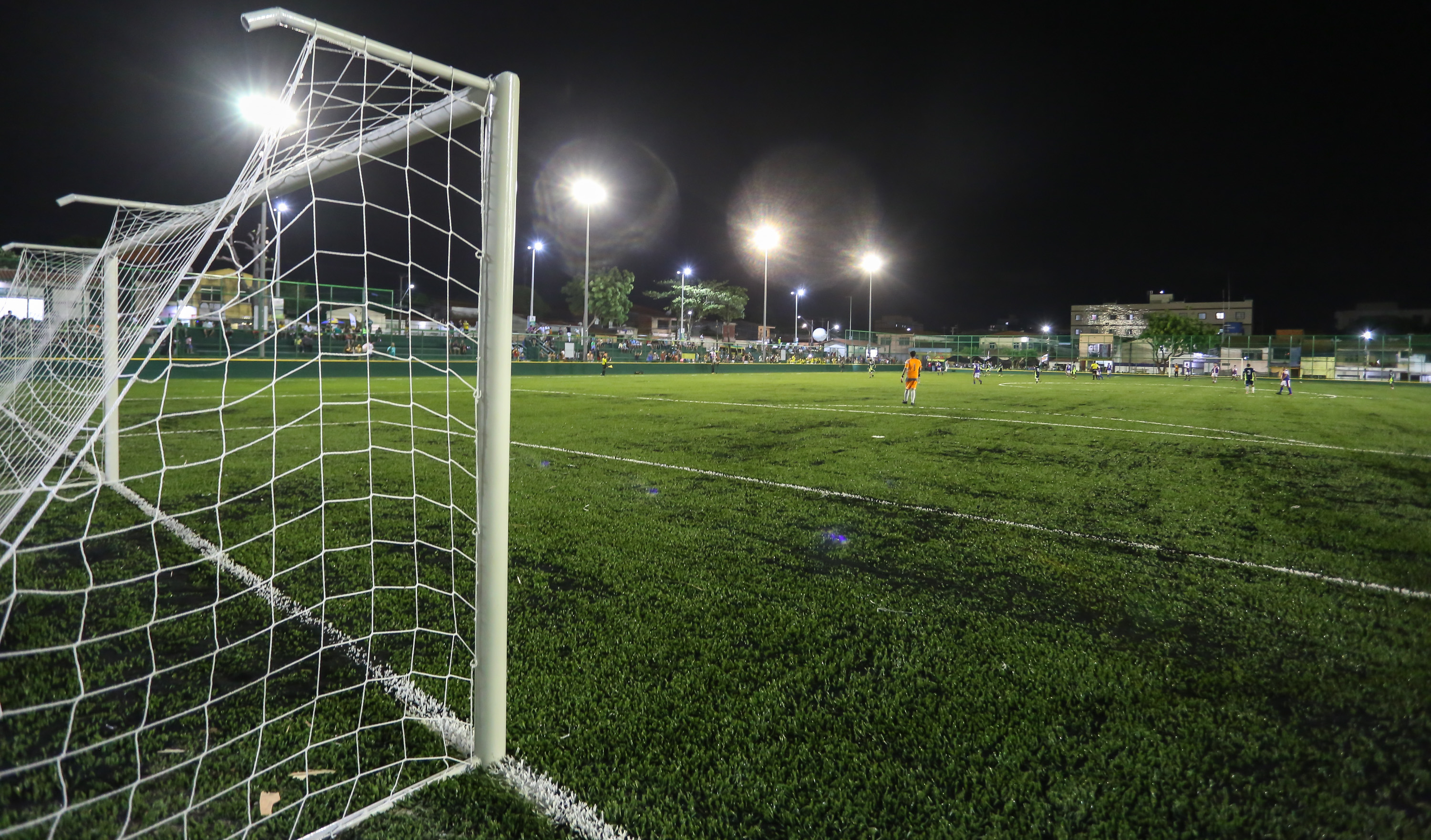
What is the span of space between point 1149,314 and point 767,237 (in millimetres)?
61862

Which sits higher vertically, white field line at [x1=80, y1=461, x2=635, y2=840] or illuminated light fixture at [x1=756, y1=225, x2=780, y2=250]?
illuminated light fixture at [x1=756, y1=225, x2=780, y2=250]

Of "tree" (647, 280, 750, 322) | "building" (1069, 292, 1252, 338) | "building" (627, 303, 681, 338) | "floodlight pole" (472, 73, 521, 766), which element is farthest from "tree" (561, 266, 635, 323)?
"floodlight pole" (472, 73, 521, 766)

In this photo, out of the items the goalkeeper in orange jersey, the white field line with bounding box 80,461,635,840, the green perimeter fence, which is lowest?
the white field line with bounding box 80,461,635,840

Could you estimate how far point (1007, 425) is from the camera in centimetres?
1136

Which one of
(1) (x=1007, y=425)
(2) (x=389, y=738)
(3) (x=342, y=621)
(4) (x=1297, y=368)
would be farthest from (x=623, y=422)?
(4) (x=1297, y=368)

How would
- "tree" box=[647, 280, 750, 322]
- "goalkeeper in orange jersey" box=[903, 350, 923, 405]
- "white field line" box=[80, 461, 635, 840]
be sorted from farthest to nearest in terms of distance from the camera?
→ "tree" box=[647, 280, 750, 322] < "goalkeeper in orange jersey" box=[903, 350, 923, 405] < "white field line" box=[80, 461, 635, 840]

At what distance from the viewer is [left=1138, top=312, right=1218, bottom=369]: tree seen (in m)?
50.5

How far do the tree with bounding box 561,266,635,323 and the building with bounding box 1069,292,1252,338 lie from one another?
5362 centimetres

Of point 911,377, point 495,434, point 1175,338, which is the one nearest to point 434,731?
point 495,434

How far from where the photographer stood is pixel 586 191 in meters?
32.3

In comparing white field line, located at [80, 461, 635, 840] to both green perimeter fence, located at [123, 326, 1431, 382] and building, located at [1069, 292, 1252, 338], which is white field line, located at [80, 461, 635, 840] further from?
building, located at [1069, 292, 1252, 338]

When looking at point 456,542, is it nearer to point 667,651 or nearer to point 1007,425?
point 667,651

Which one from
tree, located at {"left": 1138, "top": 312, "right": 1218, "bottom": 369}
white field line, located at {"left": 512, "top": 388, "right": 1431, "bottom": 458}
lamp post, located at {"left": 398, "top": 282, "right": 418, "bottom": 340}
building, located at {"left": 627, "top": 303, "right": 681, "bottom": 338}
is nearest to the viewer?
lamp post, located at {"left": 398, "top": 282, "right": 418, "bottom": 340}

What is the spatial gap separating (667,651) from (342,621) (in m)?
1.45
